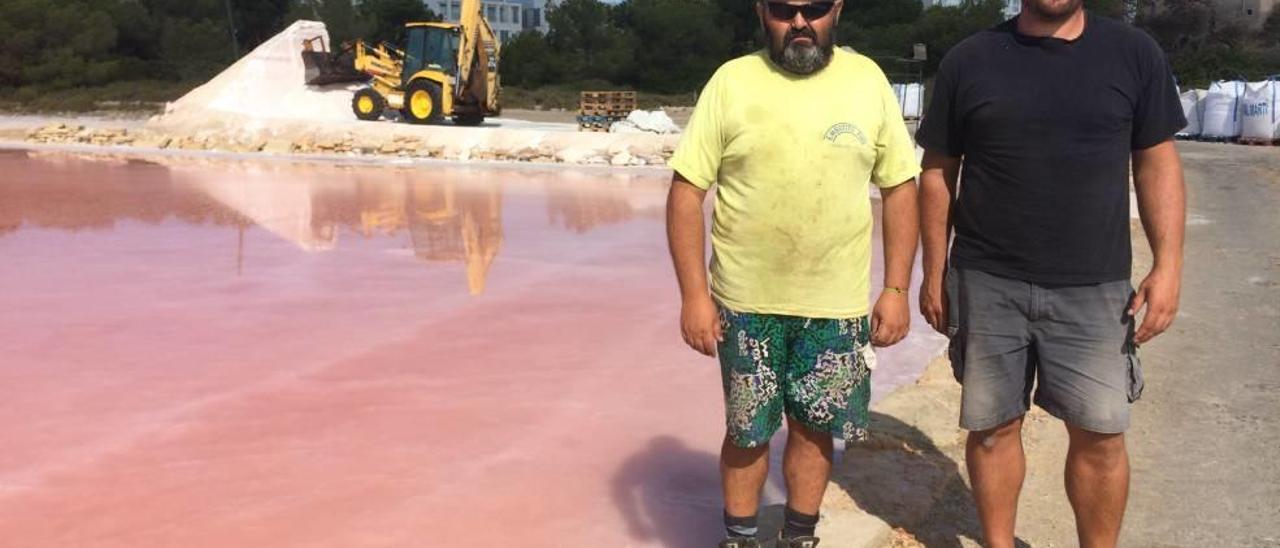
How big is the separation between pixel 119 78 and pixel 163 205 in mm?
30049

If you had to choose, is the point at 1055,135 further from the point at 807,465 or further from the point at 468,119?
the point at 468,119

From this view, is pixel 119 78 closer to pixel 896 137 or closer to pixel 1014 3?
pixel 896 137

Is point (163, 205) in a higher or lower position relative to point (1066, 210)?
lower

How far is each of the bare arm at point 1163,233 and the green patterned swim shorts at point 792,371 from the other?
2.32 feet

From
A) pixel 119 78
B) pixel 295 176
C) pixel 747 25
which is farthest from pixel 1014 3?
pixel 295 176

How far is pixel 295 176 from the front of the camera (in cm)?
1579

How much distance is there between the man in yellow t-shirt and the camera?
8.55ft

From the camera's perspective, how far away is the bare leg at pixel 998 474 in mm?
2948

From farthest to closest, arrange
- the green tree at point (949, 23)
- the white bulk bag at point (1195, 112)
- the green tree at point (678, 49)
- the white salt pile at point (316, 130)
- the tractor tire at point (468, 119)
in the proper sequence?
the green tree at point (678, 49) < the green tree at point (949, 23) < the white bulk bag at point (1195, 112) < the tractor tire at point (468, 119) < the white salt pile at point (316, 130)

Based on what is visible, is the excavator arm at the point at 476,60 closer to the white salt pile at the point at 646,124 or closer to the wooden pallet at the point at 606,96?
the white salt pile at the point at 646,124

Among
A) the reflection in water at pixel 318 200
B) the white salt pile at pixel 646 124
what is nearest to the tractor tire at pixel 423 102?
the white salt pile at pixel 646 124

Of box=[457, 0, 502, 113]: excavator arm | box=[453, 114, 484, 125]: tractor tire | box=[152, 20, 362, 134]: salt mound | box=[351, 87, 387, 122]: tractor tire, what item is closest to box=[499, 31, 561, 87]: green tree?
box=[152, 20, 362, 134]: salt mound

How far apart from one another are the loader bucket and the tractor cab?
2.23 meters

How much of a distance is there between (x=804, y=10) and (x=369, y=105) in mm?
21643
